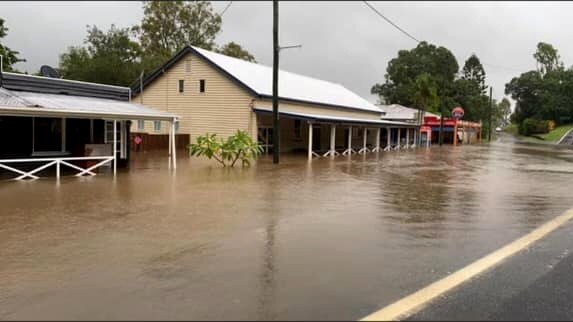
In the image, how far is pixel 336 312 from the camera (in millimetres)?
4375

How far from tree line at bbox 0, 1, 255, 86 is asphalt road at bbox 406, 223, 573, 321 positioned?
43166 millimetres

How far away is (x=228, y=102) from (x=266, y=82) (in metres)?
3.88

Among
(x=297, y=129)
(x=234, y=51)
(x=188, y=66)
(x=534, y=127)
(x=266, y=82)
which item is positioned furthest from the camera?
(x=534, y=127)

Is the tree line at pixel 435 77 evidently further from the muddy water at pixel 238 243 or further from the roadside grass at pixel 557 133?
the muddy water at pixel 238 243

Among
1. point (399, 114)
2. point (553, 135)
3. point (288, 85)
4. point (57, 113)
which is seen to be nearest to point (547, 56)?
point (399, 114)

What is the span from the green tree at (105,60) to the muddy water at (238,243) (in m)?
31.1

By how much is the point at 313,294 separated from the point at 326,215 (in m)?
4.81

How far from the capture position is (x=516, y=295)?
16.0ft

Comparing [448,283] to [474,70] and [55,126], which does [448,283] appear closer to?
[55,126]

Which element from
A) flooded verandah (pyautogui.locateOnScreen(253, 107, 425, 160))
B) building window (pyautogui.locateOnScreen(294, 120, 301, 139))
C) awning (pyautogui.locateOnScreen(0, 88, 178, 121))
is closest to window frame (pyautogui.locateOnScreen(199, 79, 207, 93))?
flooded verandah (pyautogui.locateOnScreen(253, 107, 425, 160))

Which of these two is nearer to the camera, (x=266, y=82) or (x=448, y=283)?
(x=448, y=283)

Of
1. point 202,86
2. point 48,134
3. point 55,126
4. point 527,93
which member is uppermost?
point 527,93

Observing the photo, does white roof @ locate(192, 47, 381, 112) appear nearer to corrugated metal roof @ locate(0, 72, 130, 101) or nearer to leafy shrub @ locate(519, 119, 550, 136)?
corrugated metal roof @ locate(0, 72, 130, 101)

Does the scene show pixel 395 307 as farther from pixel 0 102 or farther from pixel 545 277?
pixel 0 102
